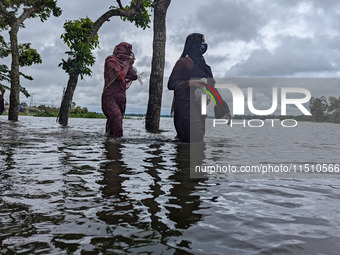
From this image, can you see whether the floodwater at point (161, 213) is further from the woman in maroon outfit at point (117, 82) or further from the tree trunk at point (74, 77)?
the tree trunk at point (74, 77)

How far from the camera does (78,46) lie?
51.0ft

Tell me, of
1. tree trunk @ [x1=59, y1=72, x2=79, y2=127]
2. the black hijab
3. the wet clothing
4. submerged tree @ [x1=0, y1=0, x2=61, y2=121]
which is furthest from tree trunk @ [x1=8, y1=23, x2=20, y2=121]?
the black hijab

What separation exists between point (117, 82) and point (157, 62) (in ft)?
12.5

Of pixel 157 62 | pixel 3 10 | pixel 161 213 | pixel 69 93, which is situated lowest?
pixel 161 213

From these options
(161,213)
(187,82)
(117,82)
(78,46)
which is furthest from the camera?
(78,46)

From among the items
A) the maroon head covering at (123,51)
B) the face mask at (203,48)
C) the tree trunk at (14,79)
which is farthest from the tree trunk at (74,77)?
the face mask at (203,48)

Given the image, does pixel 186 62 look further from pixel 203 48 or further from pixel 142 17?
pixel 142 17

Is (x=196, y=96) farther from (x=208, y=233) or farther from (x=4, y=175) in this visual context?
(x=208, y=233)

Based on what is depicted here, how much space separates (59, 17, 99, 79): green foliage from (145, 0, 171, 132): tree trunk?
4548 mm

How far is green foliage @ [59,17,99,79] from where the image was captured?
15.4m

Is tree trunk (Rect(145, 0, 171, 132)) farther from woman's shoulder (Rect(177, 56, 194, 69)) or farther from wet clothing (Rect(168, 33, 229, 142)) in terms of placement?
woman's shoulder (Rect(177, 56, 194, 69))

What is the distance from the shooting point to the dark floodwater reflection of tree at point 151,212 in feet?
5.81

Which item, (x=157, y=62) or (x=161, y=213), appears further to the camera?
(x=157, y=62)

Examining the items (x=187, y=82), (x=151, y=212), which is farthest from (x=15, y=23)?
(x=151, y=212)
